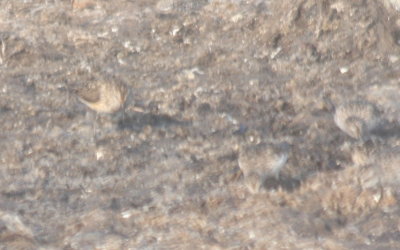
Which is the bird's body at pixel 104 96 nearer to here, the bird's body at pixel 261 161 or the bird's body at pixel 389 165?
the bird's body at pixel 261 161

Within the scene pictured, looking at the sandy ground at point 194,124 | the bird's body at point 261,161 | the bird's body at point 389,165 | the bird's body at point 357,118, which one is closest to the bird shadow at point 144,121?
the sandy ground at point 194,124

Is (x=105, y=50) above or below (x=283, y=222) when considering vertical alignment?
above

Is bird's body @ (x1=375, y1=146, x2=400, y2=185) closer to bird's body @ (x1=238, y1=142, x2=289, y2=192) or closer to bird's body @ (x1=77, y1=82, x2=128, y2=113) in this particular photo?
bird's body @ (x1=238, y1=142, x2=289, y2=192)

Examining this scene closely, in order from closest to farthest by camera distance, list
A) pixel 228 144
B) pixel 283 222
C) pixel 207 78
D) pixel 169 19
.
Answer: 1. pixel 283 222
2. pixel 228 144
3. pixel 207 78
4. pixel 169 19

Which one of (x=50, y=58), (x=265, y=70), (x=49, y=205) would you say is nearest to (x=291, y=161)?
(x=265, y=70)

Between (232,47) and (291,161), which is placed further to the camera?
(232,47)

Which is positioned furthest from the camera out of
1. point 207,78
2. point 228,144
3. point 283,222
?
point 207,78

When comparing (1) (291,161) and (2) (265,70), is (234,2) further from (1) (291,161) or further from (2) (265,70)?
(1) (291,161)

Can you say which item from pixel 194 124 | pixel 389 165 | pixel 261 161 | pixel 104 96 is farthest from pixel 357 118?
pixel 104 96
